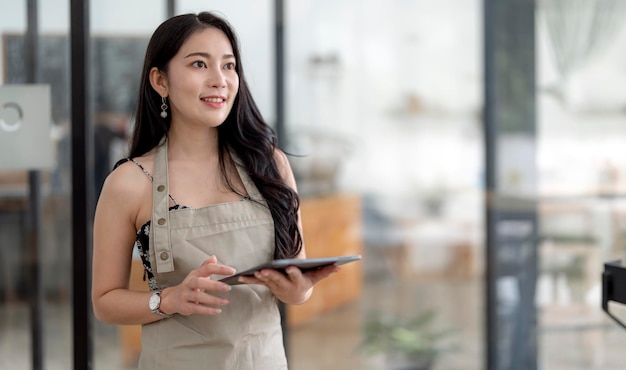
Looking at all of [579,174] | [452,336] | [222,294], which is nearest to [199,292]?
[222,294]

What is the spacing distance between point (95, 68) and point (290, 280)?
196 cm

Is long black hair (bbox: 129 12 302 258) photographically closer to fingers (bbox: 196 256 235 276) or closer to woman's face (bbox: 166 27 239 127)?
woman's face (bbox: 166 27 239 127)

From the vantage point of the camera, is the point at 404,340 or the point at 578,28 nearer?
the point at 578,28

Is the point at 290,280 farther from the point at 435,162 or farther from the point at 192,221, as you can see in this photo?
the point at 435,162

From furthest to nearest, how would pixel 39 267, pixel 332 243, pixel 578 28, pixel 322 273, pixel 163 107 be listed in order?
1. pixel 332 243
2. pixel 578 28
3. pixel 39 267
4. pixel 163 107
5. pixel 322 273

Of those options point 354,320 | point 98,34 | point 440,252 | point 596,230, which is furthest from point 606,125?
point 98,34

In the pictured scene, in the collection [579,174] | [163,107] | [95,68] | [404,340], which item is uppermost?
[95,68]

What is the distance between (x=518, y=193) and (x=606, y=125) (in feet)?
1.53

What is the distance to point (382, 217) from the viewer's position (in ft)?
12.3

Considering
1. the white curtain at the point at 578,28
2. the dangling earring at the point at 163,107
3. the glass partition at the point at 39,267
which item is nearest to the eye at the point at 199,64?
the dangling earring at the point at 163,107

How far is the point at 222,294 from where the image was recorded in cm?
194

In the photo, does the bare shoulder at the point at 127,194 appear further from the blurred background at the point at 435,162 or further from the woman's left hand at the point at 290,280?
the blurred background at the point at 435,162

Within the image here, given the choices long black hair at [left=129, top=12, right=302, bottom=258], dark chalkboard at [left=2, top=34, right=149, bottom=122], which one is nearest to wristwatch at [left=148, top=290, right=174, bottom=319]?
long black hair at [left=129, top=12, right=302, bottom=258]

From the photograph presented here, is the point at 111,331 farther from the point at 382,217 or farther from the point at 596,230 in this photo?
the point at 596,230
